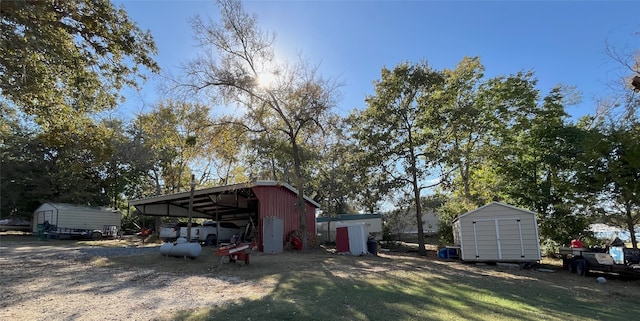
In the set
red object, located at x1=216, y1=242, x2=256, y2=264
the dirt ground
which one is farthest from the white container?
red object, located at x1=216, y1=242, x2=256, y2=264

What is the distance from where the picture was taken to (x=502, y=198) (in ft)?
65.8

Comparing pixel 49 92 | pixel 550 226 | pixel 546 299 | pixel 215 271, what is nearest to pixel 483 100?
pixel 550 226

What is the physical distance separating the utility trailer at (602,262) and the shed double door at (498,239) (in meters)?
1.72

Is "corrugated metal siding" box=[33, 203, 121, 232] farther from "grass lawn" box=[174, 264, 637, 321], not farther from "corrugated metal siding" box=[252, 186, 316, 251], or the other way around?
"grass lawn" box=[174, 264, 637, 321]

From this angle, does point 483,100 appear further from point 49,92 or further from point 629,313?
point 49,92

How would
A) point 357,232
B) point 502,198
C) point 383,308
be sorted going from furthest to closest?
point 502,198, point 357,232, point 383,308

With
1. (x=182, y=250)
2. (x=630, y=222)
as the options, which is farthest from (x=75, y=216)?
(x=630, y=222)

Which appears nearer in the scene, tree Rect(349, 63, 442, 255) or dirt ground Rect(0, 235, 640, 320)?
dirt ground Rect(0, 235, 640, 320)

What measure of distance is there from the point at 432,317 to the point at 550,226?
15.2 metres

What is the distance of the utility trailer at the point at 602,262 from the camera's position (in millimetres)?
11922

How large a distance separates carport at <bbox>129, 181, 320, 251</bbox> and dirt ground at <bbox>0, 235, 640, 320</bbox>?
4884 mm

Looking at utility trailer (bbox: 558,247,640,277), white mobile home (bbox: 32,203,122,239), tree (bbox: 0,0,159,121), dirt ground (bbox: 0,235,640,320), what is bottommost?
utility trailer (bbox: 558,247,640,277)

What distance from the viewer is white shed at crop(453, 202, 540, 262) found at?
13.8 m

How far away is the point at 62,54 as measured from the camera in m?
7.51
